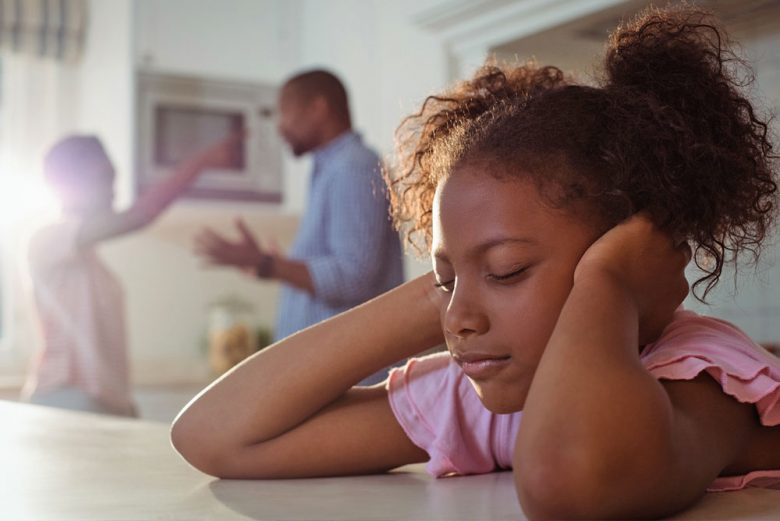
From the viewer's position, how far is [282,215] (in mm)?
4160

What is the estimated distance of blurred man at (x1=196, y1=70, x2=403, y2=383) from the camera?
2139 mm

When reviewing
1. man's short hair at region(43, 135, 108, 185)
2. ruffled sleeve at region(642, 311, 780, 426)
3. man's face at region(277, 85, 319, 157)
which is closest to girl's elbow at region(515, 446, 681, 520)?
ruffled sleeve at region(642, 311, 780, 426)

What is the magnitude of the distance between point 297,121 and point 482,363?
1700 millimetres

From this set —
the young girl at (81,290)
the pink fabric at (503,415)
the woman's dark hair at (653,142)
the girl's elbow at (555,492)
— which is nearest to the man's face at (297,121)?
the young girl at (81,290)

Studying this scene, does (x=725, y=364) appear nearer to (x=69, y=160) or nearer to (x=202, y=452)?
(x=202, y=452)

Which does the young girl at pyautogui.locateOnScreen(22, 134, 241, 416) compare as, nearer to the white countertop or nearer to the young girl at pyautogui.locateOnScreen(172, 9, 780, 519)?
the white countertop

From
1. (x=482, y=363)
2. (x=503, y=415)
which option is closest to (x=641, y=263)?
(x=482, y=363)

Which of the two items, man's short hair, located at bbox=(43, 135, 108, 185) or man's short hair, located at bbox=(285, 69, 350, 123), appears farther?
man's short hair, located at bbox=(43, 135, 108, 185)

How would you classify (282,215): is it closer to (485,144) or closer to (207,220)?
(207,220)

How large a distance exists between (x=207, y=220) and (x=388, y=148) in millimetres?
859

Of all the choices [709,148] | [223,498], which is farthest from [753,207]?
[223,498]

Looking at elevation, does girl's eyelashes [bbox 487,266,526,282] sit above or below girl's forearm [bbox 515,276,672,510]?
above

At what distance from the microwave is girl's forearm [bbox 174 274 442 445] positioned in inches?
113

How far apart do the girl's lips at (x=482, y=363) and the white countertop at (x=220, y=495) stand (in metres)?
0.09
